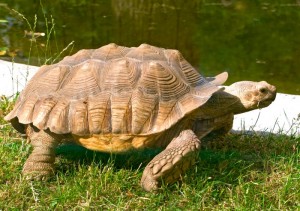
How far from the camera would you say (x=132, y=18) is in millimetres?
10805

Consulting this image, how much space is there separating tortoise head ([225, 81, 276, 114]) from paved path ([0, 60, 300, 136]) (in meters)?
0.52

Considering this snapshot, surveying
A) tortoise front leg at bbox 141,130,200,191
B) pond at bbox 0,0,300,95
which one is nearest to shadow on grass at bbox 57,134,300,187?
tortoise front leg at bbox 141,130,200,191

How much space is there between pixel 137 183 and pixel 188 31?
6689 millimetres

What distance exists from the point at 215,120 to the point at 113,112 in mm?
751

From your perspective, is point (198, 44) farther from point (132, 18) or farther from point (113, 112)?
point (113, 112)

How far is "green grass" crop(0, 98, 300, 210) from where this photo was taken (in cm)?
348

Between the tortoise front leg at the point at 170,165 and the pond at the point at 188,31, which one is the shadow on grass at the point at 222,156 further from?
the pond at the point at 188,31

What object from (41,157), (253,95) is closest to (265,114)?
(253,95)

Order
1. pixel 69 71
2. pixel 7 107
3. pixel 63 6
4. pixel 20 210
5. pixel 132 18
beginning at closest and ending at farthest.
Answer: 1. pixel 20 210
2. pixel 69 71
3. pixel 7 107
4. pixel 132 18
5. pixel 63 6

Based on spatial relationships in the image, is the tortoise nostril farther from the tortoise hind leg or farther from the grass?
→ the tortoise hind leg

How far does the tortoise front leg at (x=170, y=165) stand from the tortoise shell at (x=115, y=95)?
0.17m

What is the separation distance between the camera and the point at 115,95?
3.73 meters

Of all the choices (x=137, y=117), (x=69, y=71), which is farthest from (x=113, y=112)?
(x=69, y=71)

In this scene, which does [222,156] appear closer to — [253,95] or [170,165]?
[253,95]
